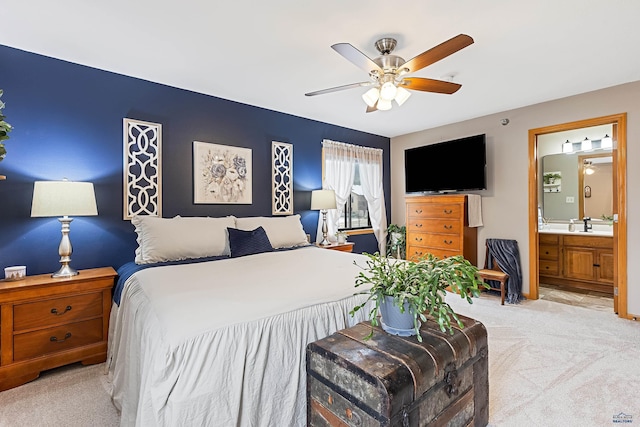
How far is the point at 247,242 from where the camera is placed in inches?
114

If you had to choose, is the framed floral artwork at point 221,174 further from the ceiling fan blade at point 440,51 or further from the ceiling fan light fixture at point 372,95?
the ceiling fan blade at point 440,51

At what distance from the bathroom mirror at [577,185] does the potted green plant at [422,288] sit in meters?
4.34

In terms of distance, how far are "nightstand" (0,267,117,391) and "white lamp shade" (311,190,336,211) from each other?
7.80 feet

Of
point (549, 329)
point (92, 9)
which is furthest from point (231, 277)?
point (549, 329)

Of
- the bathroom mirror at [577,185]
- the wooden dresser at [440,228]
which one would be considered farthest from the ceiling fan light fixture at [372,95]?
the bathroom mirror at [577,185]

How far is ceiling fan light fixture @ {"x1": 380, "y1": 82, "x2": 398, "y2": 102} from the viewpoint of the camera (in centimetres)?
Answer: 212

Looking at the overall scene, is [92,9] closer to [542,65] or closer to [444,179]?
[542,65]

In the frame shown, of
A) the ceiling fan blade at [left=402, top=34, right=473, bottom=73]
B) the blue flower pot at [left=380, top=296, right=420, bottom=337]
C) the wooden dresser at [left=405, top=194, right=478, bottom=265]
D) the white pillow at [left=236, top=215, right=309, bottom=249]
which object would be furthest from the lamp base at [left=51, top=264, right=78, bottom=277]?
the wooden dresser at [left=405, top=194, right=478, bottom=265]

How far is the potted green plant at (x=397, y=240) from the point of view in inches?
199

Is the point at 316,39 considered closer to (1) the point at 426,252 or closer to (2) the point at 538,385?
(2) the point at 538,385

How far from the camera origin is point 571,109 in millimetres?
3502

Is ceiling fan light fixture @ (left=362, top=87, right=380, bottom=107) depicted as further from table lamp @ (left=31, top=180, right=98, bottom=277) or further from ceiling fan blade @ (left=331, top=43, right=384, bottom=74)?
table lamp @ (left=31, top=180, right=98, bottom=277)

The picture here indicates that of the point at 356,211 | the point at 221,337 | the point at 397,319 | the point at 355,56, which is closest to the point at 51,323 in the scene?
the point at 221,337

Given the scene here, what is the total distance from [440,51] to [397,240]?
360 centimetres
